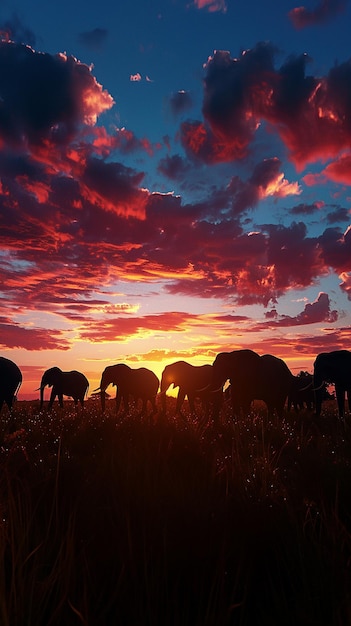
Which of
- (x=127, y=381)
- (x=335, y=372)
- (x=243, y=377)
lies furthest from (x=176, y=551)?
(x=127, y=381)

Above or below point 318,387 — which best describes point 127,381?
above

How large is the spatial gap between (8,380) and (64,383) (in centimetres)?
935

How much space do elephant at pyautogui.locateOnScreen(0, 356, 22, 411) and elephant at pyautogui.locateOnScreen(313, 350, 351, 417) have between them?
11091 mm

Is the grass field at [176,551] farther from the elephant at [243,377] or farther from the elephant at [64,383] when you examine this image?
the elephant at [64,383]

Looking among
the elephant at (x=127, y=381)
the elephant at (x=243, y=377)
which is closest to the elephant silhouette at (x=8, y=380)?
the elephant at (x=127, y=381)

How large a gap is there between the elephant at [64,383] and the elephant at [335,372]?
14.4 meters

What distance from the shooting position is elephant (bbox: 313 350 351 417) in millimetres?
15742

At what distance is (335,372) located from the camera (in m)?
16.0

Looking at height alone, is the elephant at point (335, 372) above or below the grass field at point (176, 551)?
above

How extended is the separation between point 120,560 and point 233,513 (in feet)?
3.19

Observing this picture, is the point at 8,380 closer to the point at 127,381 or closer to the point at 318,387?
the point at 127,381

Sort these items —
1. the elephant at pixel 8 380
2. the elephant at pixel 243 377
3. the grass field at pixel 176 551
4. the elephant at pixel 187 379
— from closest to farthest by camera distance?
the grass field at pixel 176 551 < the elephant at pixel 243 377 < the elephant at pixel 8 380 < the elephant at pixel 187 379

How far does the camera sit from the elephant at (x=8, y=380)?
1709cm

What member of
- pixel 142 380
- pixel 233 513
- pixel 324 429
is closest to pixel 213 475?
pixel 233 513
